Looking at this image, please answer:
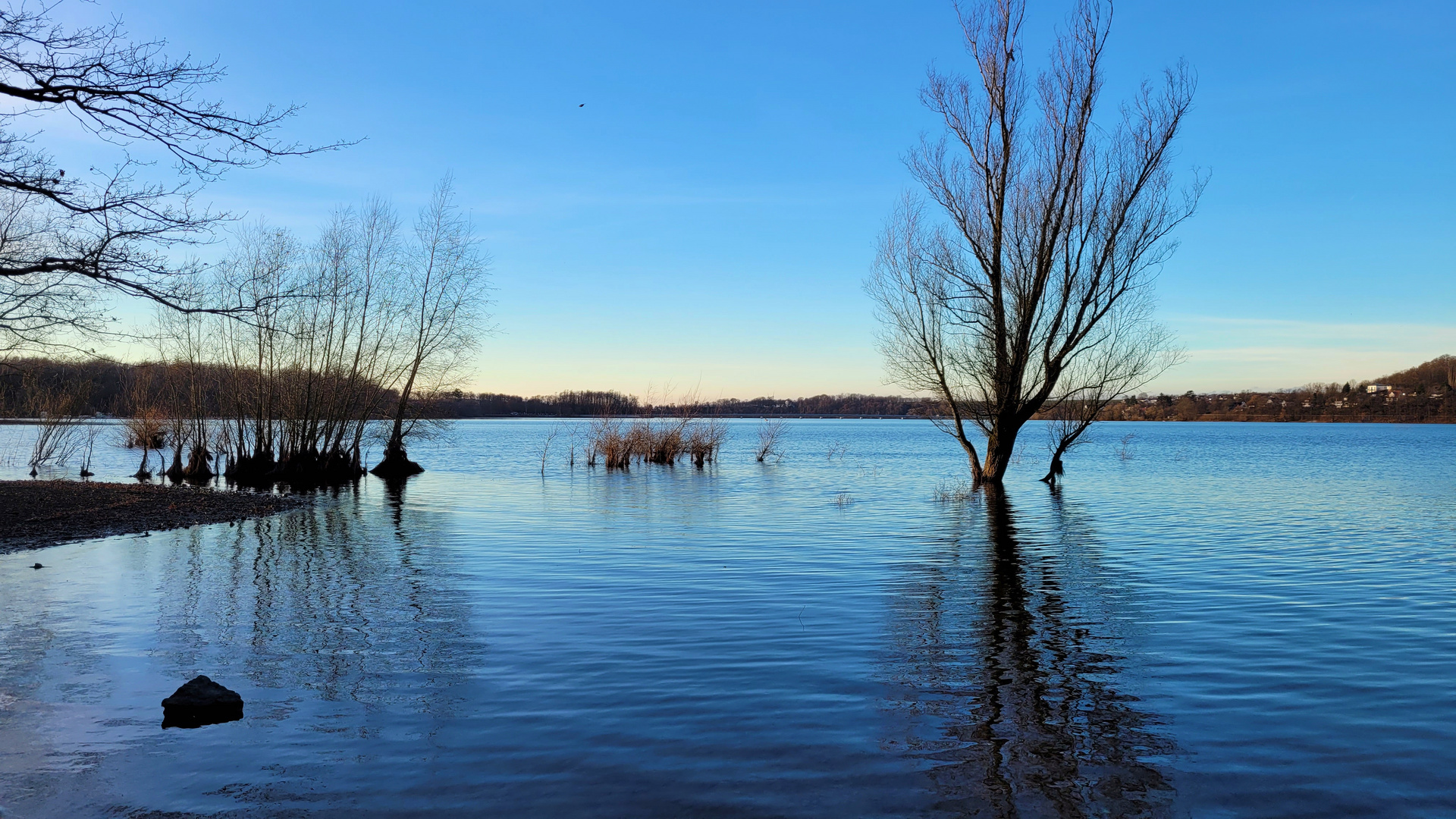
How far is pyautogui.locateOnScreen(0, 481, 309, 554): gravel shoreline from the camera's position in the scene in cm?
1554

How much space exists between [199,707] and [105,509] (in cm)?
1537

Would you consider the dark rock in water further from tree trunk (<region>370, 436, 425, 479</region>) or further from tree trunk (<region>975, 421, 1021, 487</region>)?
tree trunk (<region>370, 436, 425, 479</region>)

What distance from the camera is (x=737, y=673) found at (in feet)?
24.7

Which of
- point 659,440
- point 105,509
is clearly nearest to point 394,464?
point 659,440

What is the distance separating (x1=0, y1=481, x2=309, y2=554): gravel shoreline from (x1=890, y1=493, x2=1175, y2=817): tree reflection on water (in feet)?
46.1

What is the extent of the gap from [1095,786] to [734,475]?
2890cm

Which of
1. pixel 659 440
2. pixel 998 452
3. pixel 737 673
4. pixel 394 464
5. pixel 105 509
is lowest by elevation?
pixel 737 673

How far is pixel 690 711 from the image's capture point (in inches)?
255

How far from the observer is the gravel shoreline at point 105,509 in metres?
15.5

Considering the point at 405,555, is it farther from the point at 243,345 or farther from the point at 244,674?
the point at 243,345

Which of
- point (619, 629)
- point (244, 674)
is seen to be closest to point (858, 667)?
point (619, 629)

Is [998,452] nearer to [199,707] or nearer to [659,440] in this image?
[659,440]

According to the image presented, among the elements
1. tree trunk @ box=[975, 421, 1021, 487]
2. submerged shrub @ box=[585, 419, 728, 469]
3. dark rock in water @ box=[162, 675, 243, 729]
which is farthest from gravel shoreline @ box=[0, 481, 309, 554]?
tree trunk @ box=[975, 421, 1021, 487]

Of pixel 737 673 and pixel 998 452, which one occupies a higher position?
pixel 998 452
